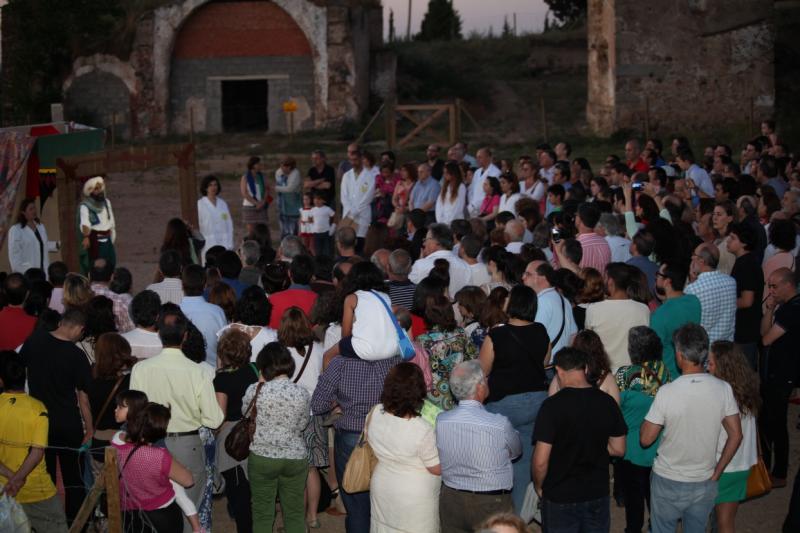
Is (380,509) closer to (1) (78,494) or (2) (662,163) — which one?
(1) (78,494)

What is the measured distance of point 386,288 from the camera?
294 inches

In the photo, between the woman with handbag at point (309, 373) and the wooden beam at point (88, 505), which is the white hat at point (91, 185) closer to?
the woman with handbag at point (309, 373)

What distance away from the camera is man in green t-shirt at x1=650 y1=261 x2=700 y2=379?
768cm

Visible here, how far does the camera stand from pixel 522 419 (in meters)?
7.01

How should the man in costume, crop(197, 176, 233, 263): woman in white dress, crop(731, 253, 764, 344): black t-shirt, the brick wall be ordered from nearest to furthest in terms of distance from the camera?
crop(731, 253, 764, 344): black t-shirt, the man in costume, crop(197, 176, 233, 263): woman in white dress, the brick wall

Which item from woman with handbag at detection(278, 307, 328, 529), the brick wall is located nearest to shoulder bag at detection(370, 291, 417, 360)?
woman with handbag at detection(278, 307, 328, 529)

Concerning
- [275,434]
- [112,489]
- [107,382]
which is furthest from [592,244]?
[112,489]

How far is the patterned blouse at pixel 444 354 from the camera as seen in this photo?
718cm

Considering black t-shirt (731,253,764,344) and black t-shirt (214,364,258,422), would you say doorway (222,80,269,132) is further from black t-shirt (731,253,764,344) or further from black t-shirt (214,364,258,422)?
black t-shirt (214,364,258,422)

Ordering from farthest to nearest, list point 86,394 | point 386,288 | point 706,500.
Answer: point 386,288 < point 86,394 < point 706,500

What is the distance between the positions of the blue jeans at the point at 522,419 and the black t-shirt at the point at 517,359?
0.04 m

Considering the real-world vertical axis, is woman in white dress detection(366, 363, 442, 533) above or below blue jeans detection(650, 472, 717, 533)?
above

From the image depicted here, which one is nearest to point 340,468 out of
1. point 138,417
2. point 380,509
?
point 380,509

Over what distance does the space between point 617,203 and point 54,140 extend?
6.99m
